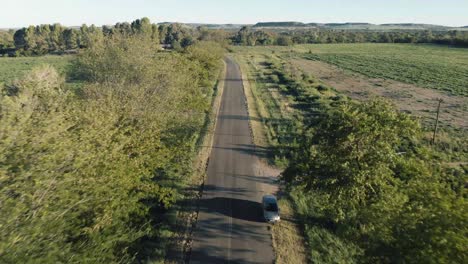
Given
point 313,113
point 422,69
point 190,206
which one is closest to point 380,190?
point 190,206

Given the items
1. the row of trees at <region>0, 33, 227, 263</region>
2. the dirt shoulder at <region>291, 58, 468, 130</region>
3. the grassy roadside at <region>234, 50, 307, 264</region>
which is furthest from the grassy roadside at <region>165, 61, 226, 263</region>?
the dirt shoulder at <region>291, 58, 468, 130</region>

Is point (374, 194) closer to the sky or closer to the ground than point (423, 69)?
closer to the ground

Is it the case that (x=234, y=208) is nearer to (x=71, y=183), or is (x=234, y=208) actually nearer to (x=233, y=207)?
(x=233, y=207)

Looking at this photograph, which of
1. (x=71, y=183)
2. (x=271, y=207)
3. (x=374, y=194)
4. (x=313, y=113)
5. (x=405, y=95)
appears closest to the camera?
(x=71, y=183)

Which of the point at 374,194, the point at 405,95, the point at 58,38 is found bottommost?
the point at 405,95

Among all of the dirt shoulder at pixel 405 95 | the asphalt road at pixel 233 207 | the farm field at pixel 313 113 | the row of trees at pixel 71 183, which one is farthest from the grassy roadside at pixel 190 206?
the dirt shoulder at pixel 405 95

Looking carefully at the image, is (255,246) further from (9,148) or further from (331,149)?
(9,148)
